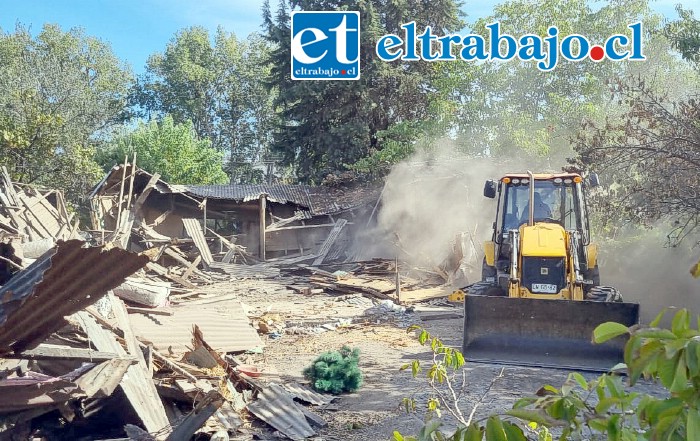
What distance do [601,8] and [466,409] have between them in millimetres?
33268

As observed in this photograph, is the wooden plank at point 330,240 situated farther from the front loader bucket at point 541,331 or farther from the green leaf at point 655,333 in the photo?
the green leaf at point 655,333

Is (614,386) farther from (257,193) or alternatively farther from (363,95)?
(363,95)

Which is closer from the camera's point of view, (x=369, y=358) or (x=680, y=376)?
(x=680, y=376)

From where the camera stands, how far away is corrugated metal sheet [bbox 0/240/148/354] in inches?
151

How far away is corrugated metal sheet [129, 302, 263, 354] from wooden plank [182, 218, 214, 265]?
40.4 ft

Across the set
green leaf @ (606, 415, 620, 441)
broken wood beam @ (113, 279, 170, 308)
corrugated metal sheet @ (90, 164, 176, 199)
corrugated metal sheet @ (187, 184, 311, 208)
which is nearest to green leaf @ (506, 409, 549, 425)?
green leaf @ (606, 415, 620, 441)

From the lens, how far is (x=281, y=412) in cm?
644

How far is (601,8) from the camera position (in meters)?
34.5

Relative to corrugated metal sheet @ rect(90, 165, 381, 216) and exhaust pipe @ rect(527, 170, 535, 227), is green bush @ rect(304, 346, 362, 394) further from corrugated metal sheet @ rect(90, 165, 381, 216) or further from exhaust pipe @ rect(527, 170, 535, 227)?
corrugated metal sheet @ rect(90, 165, 381, 216)

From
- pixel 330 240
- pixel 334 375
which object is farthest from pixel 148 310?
pixel 330 240

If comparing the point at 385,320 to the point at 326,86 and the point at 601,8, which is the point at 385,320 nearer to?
the point at 326,86

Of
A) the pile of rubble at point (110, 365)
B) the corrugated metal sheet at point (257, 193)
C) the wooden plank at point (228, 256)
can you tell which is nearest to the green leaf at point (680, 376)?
the pile of rubble at point (110, 365)

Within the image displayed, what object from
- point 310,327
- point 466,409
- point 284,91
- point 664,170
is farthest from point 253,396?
point 284,91
